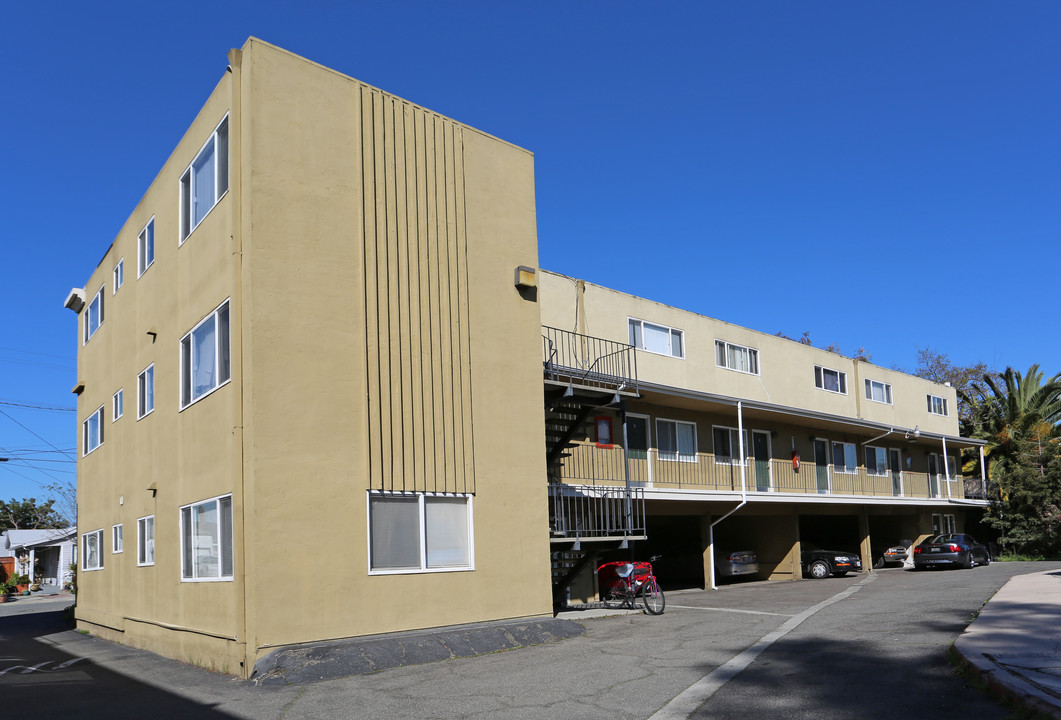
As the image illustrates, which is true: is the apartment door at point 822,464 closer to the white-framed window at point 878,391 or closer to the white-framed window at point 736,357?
the white-framed window at point 736,357

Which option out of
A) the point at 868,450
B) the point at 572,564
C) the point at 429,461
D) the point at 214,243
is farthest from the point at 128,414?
the point at 868,450

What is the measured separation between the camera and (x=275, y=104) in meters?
12.6

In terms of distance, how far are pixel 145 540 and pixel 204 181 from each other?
23.5 feet

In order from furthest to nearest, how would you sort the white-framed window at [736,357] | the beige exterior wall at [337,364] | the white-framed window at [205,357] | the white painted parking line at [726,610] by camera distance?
the white-framed window at [736,357]
the white painted parking line at [726,610]
the white-framed window at [205,357]
the beige exterior wall at [337,364]

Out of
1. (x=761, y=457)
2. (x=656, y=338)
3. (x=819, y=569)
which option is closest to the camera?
(x=656, y=338)

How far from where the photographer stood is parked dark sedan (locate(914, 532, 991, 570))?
31062 mm

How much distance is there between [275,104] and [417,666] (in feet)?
26.4

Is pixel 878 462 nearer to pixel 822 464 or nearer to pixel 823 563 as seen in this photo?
pixel 822 464

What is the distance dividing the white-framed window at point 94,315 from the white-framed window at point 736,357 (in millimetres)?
17212

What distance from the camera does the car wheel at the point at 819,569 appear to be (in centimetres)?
2834

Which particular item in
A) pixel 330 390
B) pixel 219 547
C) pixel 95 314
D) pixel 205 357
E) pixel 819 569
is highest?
pixel 95 314

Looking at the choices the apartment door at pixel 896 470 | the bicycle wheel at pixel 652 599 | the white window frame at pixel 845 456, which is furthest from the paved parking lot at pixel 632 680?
the apartment door at pixel 896 470

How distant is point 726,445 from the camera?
86.5ft

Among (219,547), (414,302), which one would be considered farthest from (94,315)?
(414,302)
